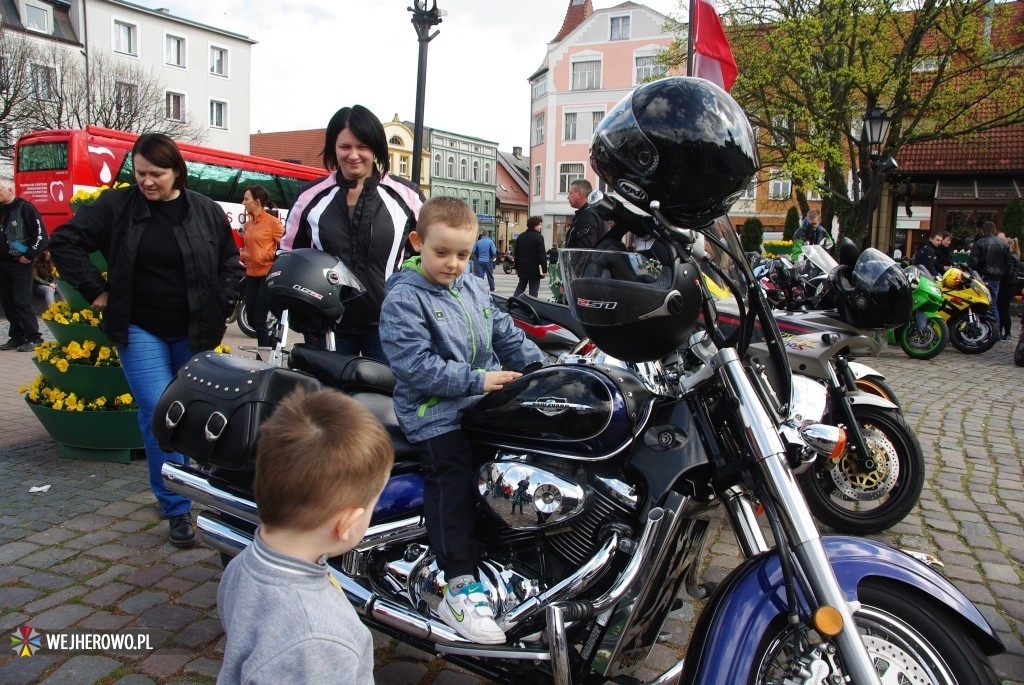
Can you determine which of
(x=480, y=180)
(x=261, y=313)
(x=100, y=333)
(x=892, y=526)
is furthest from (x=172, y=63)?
(x=892, y=526)

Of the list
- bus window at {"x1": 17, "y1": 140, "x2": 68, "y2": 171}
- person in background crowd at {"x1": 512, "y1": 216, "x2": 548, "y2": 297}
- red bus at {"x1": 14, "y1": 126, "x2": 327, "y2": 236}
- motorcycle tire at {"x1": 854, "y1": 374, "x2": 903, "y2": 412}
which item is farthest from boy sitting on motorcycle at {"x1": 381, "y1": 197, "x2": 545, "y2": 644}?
bus window at {"x1": 17, "y1": 140, "x2": 68, "y2": 171}

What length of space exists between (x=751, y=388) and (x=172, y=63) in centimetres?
4974

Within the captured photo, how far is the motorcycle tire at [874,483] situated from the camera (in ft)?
13.0

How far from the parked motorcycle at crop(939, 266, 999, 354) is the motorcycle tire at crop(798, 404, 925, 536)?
340 inches

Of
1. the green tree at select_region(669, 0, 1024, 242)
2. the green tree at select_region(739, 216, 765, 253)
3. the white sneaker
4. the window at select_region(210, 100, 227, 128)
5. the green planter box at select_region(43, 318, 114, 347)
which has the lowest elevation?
the white sneaker

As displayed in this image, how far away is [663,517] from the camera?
203 centimetres

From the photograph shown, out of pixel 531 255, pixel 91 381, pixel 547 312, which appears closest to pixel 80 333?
pixel 91 381

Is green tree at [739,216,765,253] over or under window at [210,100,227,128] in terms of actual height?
under

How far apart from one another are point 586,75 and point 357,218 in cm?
4937

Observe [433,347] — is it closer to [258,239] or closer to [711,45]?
[711,45]

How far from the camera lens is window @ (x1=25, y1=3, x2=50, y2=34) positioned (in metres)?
38.5

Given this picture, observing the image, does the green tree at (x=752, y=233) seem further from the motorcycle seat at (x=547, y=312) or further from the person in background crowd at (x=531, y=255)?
the motorcycle seat at (x=547, y=312)

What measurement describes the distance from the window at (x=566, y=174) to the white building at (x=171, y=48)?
786 inches

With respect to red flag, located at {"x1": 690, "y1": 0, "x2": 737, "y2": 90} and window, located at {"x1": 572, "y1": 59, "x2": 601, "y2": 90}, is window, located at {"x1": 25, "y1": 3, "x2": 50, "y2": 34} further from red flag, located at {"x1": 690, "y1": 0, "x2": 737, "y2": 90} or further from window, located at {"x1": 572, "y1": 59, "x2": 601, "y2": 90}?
red flag, located at {"x1": 690, "y1": 0, "x2": 737, "y2": 90}
